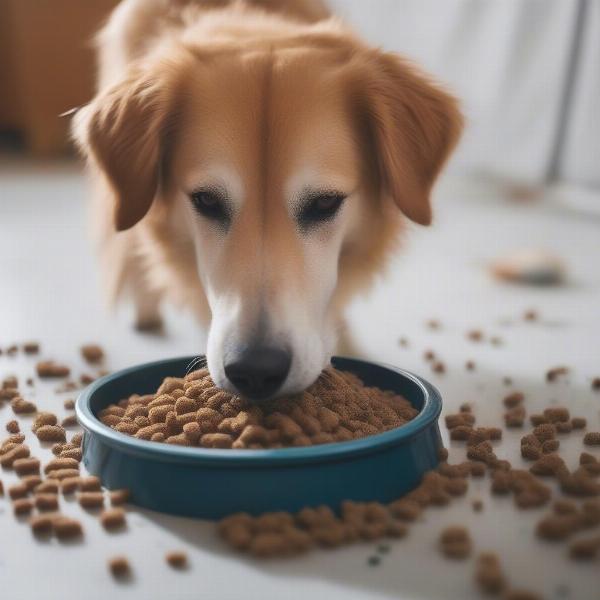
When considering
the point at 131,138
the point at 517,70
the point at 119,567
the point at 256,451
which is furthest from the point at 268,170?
the point at 517,70

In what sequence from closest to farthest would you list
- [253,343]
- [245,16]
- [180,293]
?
[253,343] → [180,293] → [245,16]

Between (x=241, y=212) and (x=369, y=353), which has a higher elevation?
(x=241, y=212)

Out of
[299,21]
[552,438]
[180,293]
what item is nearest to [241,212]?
[180,293]

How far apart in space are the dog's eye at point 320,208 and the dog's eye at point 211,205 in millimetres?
153

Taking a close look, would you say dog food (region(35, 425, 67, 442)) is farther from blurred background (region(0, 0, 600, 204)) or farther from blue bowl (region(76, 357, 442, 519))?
blurred background (region(0, 0, 600, 204))

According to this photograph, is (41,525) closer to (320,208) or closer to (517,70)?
(320,208)

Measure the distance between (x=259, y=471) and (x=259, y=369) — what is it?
0.66ft

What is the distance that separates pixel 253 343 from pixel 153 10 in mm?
1425

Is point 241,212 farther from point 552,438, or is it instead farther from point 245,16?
point 245,16

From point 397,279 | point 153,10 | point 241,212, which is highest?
point 153,10

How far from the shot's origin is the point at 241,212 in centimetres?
165

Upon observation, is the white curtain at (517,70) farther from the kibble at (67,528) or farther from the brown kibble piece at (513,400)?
the kibble at (67,528)

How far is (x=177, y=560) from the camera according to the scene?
1.23 m

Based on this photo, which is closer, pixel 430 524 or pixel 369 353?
pixel 430 524
